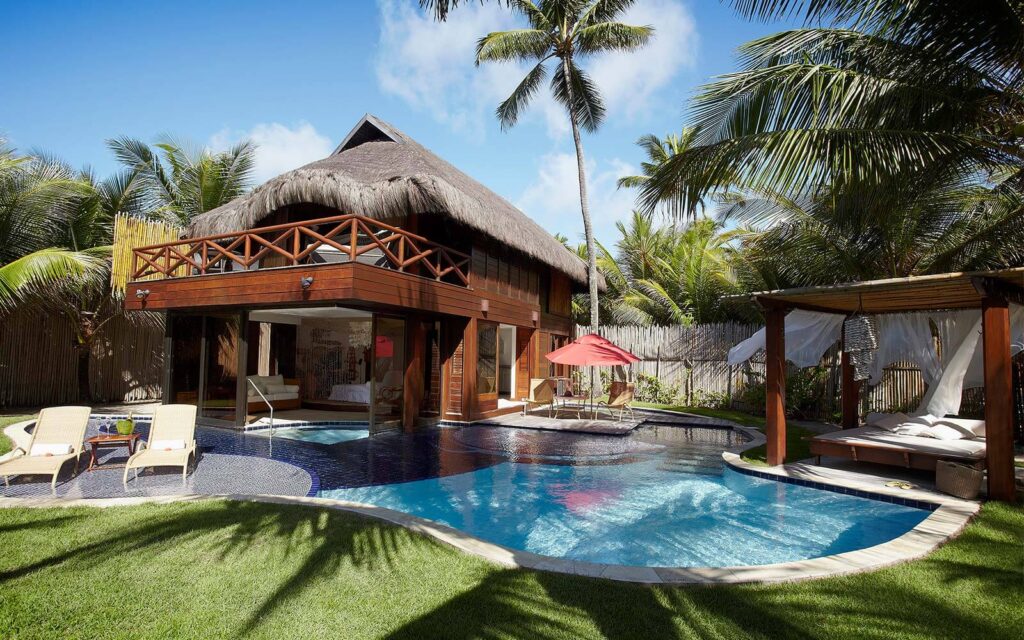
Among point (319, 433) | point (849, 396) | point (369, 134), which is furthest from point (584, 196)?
point (319, 433)

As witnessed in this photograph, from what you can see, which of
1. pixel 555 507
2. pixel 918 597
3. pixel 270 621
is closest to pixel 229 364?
pixel 555 507

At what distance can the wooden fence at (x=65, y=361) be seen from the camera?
1238cm

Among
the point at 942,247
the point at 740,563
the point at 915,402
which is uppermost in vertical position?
the point at 942,247

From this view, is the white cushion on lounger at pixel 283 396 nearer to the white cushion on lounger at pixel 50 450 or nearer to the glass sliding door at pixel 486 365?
the glass sliding door at pixel 486 365

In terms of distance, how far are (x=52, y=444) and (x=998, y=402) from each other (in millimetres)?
9994

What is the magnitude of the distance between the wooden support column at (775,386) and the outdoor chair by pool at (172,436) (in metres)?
7.25

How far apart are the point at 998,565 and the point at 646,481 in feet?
11.7

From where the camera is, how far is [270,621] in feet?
9.44

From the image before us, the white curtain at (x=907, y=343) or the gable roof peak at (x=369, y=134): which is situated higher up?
the gable roof peak at (x=369, y=134)

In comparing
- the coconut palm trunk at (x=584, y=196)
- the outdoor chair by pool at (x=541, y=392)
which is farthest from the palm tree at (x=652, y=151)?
the outdoor chair by pool at (x=541, y=392)

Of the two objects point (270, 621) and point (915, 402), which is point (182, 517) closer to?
point (270, 621)

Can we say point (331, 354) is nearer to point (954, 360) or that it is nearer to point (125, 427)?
point (125, 427)

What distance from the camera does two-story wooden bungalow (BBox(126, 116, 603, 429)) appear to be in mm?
9461

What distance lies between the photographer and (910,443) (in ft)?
22.9
